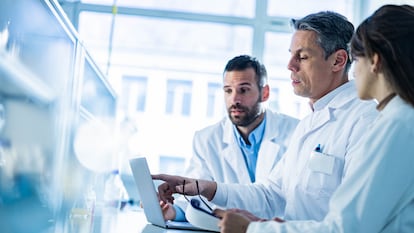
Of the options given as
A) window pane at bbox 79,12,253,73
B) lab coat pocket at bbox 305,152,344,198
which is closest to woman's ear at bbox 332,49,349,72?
lab coat pocket at bbox 305,152,344,198

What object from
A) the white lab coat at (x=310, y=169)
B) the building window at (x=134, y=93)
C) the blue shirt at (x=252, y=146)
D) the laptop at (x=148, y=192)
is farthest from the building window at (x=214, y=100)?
the laptop at (x=148, y=192)

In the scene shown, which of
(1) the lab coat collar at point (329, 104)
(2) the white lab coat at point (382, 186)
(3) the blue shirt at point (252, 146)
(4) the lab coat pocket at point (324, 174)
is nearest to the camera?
(2) the white lab coat at point (382, 186)

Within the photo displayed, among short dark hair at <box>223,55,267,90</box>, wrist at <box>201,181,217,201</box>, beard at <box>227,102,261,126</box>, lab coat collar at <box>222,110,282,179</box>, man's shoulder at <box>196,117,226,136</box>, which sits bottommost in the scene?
wrist at <box>201,181,217,201</box>

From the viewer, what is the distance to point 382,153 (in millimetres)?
866

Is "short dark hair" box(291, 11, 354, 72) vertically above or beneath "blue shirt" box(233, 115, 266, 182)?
above

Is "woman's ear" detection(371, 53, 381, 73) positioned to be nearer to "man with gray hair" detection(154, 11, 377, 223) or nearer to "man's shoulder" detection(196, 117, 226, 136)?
"man with gray hair" detection(154, 11, 377, 223)

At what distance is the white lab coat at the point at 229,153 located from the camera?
2.36m

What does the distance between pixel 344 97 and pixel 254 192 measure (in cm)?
48

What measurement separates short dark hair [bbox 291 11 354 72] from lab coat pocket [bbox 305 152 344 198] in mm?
401

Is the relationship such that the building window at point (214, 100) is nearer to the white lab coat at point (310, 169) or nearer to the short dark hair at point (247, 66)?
the short dark hair at point (247, 66)

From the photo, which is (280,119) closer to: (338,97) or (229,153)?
(229,153)

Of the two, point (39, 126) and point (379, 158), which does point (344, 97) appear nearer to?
point (379, 158)

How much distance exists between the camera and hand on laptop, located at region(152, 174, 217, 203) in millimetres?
1644

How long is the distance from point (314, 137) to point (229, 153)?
34.9 inches
